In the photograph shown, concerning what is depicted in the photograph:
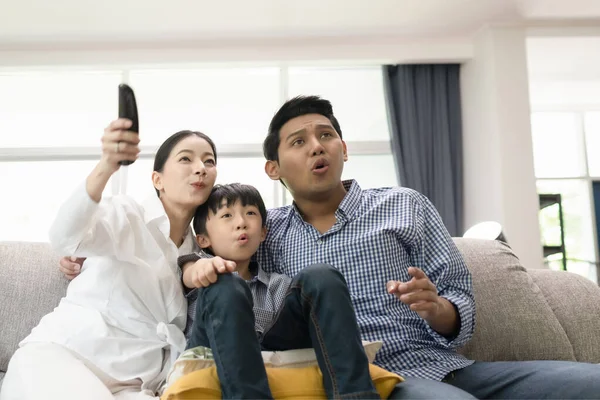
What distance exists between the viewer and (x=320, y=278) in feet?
3.63

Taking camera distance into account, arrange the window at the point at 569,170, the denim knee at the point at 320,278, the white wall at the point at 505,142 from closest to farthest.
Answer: the denim knee at the point at 320,278 < the white wall at the point at 505,142 < the window at the point at 569,170

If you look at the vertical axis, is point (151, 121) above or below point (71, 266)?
above

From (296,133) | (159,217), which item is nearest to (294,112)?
(296,133)

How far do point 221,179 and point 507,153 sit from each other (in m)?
2.56

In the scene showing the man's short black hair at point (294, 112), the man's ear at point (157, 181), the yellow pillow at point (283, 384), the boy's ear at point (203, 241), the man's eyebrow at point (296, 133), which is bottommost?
the yellow pillow at point (283, 384)

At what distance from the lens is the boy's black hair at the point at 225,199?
4.85 feet

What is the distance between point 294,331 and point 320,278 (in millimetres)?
156

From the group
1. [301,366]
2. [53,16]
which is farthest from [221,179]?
[301,366]

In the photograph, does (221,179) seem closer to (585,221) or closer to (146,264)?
(146,264)

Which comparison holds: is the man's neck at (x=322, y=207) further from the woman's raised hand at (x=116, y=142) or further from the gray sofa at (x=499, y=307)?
the woman's raised hand at (x=116, y=142)

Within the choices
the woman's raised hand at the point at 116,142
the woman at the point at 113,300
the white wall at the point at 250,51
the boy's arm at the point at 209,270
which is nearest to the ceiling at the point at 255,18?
the white wall at the point at 250,51

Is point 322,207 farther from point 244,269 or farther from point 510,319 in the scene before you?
point 510,319

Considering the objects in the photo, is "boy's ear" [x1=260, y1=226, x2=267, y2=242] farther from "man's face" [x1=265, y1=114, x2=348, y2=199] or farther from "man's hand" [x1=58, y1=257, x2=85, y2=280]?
"man's hand" [x1=58, y1=257, x2=85, y2=280]

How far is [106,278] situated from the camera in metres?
1.33
